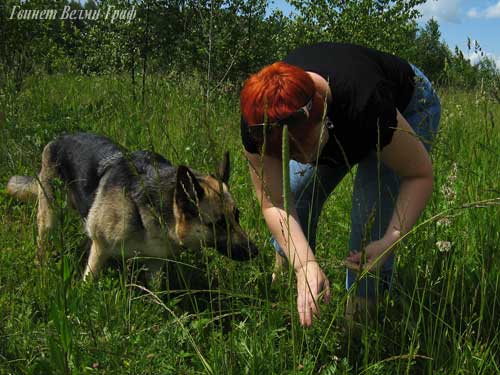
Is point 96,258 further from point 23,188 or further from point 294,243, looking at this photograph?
point 294,243

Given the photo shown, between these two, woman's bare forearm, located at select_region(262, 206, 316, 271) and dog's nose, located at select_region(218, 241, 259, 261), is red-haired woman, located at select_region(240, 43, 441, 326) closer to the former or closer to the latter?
woman's bare forearm, located at select_region(262, 206, 316, 271)

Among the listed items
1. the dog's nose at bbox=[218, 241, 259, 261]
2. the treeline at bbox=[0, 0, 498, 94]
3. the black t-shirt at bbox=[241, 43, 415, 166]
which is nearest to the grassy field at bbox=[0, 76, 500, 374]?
the dog's nose at bbox=[218, 241, 259, 261]

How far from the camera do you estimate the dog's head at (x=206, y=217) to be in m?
2.69

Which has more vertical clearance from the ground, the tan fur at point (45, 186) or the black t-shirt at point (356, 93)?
the black t-shirt at point (356, 93)

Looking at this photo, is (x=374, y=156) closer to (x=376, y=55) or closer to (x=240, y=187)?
(x=376, y=55)

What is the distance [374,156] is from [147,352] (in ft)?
4.46

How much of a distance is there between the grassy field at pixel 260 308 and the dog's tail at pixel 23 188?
13cm

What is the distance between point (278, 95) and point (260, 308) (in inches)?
29.7

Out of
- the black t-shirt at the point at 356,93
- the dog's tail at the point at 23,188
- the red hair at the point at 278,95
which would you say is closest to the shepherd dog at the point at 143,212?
the dog's tail at the point at 23,188

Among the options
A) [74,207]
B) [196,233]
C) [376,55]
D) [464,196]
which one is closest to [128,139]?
[74,207]

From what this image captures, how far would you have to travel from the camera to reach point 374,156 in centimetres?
241

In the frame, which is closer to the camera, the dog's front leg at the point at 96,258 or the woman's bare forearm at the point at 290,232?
the woman's bare forearm at the point at 290,232

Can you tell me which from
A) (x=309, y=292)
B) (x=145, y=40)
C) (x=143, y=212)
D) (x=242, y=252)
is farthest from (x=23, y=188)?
(x=145, y=40)

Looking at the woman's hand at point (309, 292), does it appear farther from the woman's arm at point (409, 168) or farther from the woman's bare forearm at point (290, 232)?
the woman's arm at point (409, 168)
